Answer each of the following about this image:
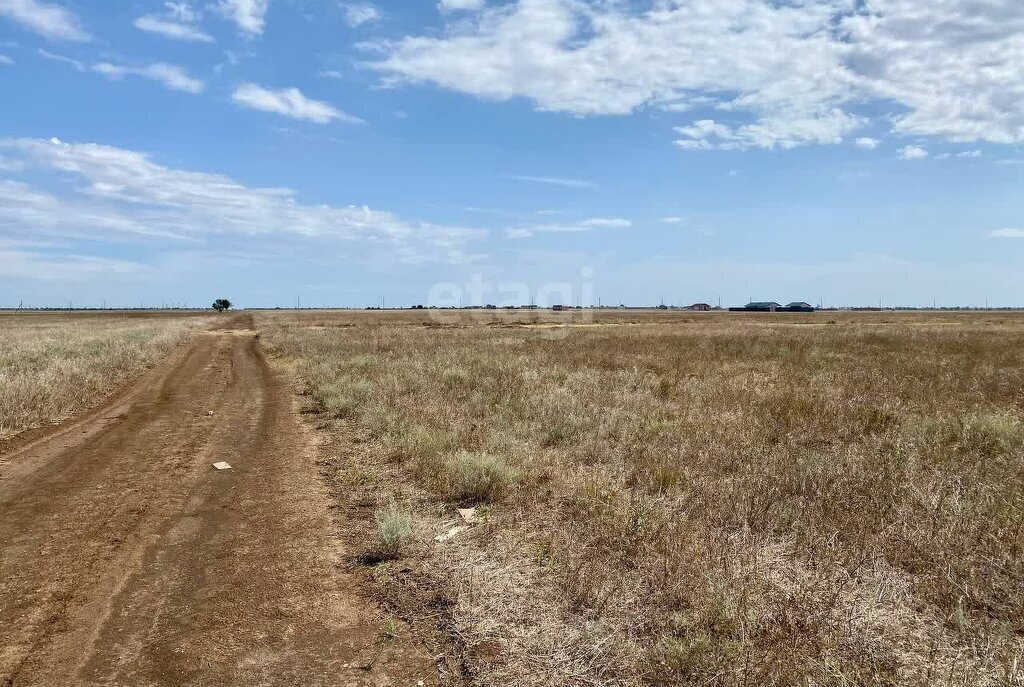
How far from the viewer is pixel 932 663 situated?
11.4ft

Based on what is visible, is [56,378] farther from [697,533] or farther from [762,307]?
[762,307]

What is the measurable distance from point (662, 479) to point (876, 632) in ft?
11.4

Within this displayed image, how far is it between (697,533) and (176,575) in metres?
4.79

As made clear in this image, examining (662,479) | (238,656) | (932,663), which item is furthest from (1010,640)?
(238,656)

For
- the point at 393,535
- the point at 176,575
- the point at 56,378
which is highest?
the point at 56,378

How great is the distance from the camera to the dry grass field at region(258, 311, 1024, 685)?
145 inches

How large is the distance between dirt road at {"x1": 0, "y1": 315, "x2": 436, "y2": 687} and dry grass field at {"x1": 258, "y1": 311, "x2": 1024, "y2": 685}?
0.48m

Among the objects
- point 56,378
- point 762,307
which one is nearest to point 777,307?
point 762,307

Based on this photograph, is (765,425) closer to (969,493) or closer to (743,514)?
(969,493)

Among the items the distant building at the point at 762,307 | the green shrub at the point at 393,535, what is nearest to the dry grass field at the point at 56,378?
the green shrub at the point at 393,535

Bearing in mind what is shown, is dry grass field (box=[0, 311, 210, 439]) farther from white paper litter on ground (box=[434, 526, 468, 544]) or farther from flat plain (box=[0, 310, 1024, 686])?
white paper litter on ground (box=[434, 526, 468, 544])

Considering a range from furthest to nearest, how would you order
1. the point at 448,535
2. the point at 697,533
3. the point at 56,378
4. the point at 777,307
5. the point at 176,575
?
the point at 777,307
the point at 56,378
the point at 448,535
the point at 697,533
the point at 176,575

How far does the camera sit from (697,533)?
5.47 m

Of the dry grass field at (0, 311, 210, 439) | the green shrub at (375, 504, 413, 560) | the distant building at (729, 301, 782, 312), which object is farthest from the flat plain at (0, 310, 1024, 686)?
the distant building at (729, 301, 782, 312)
